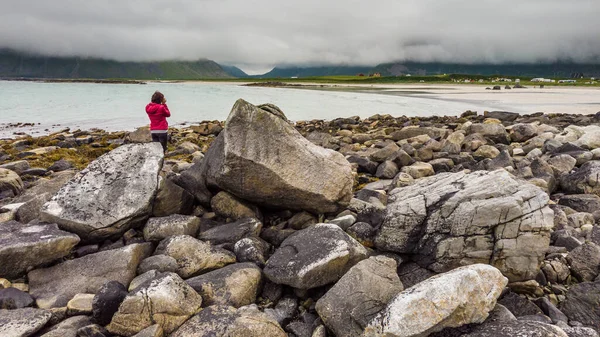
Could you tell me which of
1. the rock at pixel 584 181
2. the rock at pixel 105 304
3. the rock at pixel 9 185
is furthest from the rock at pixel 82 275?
the rock at pixel 584 181

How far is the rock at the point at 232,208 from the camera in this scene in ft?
26.9

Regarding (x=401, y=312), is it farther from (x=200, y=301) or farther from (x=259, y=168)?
(x=259, y=168)

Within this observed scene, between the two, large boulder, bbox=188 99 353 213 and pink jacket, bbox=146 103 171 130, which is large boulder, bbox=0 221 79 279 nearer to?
large boulder, bbox=188 99 353 213

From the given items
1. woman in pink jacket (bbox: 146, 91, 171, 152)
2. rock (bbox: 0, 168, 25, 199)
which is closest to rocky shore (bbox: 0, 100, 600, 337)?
rock (bbox: 0, 168, 25, 199)

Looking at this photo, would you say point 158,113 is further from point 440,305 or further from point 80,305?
point 440,305

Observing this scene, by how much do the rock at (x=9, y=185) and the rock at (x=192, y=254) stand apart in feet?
21.0

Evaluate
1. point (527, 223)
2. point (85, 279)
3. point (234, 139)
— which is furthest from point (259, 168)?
point (527, 223)

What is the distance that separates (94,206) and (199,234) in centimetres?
204

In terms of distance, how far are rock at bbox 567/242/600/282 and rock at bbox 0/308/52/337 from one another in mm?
7928

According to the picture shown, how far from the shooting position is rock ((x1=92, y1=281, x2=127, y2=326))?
5.15m

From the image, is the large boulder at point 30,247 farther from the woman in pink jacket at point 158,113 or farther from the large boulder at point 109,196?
the woman in pink jacket at point 158,113

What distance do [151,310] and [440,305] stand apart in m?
3.61

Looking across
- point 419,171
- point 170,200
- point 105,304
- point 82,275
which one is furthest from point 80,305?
point 419,171

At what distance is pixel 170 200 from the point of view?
8.23 meters
